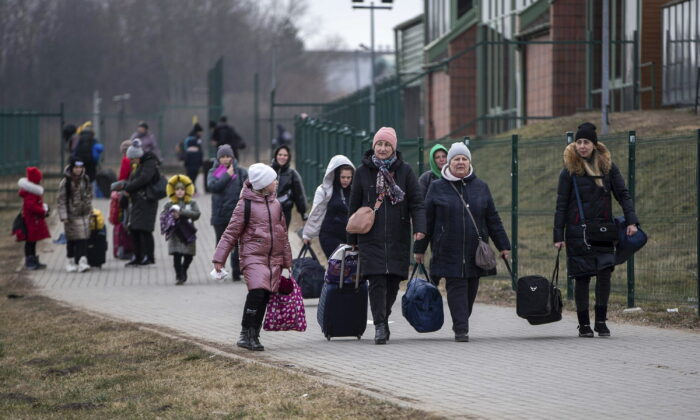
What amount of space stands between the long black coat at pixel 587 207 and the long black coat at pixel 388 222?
1190 millimetres

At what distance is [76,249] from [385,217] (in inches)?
367

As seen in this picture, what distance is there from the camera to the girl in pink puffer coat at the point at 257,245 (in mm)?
10742

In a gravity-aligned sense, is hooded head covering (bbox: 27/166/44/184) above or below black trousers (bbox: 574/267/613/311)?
above

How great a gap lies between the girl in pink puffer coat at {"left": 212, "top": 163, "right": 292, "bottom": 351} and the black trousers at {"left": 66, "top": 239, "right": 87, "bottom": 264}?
8.90 metres

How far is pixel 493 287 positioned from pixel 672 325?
13.3ft

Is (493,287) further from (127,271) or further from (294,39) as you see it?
(294,39)

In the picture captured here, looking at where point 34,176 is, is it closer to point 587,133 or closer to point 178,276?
point 178,276

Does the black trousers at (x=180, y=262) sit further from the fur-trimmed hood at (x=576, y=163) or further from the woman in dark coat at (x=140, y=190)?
the fur-trimmed hood at (x=576, y=163)

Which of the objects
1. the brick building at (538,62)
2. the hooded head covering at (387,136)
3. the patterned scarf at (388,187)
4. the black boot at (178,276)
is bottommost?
the black boot at (178,276)

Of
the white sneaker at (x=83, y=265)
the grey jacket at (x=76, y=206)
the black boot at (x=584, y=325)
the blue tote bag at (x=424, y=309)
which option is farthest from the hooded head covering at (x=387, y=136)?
the white sneaker at (x=83, y=265)

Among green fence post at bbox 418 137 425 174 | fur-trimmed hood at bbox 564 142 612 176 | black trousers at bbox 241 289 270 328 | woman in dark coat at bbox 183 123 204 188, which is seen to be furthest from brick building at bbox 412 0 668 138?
black trousers at bbox 241 289 270 328

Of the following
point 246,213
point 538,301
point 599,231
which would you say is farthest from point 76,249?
point 599,231

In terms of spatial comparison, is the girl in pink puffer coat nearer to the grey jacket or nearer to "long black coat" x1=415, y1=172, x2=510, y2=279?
"long black coat" x1=415, y1=172, x2=510, y2=279

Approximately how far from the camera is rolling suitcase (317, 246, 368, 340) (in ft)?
37.0
